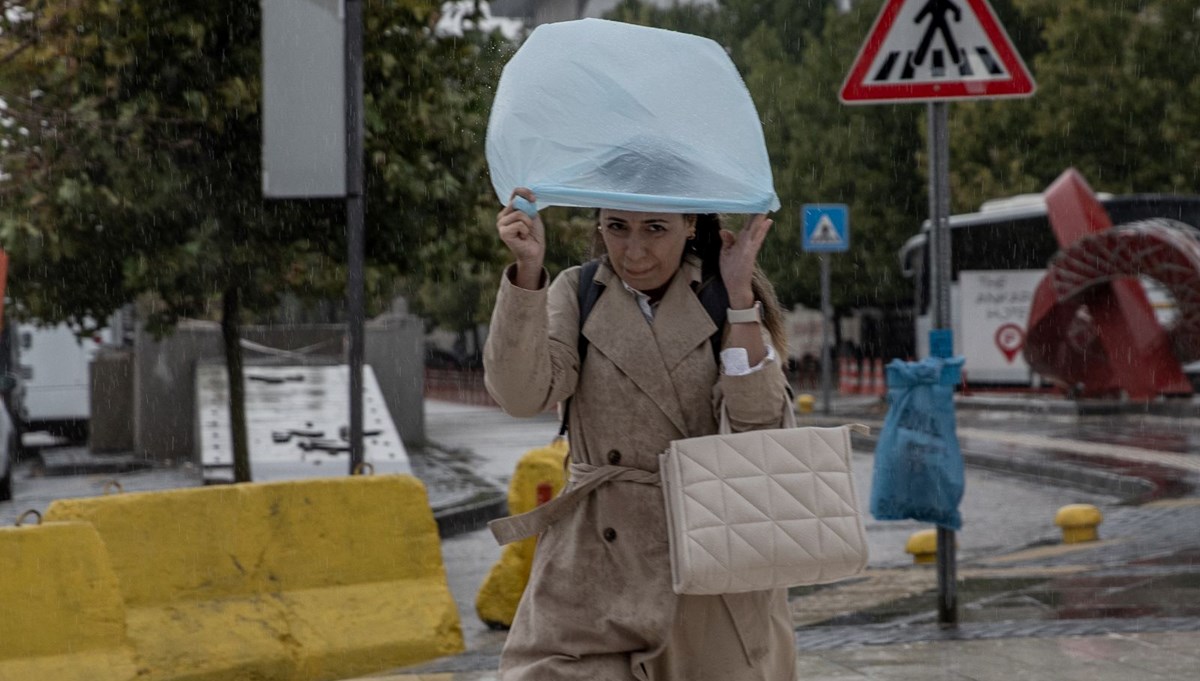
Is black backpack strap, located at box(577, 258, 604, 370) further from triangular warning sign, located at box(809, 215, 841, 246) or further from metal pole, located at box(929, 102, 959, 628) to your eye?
triangular warning sign, located at box(809, 215, 841, 246)

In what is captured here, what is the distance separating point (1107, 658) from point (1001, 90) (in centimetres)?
247

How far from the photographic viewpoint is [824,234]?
79.2 ft

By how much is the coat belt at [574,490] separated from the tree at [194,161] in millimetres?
7785

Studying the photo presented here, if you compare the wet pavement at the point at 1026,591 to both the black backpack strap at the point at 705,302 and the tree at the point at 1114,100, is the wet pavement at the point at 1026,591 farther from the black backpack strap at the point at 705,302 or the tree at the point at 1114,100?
the tree at the point at 1114,100

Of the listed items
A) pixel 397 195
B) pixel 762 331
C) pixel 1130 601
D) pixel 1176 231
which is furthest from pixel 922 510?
pixel 1176 231

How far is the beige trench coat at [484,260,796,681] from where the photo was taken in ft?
11.7

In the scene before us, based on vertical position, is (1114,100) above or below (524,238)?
above

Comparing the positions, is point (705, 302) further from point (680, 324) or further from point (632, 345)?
point (632, 345)

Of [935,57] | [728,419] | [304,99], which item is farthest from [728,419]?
[304,99]

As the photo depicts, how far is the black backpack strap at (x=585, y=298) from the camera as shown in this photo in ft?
12.1

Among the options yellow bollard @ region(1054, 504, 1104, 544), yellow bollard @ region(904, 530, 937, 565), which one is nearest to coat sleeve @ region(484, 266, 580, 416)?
yellow bollard @ region(904, 530, 937, 565)

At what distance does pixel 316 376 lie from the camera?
18.6 metres

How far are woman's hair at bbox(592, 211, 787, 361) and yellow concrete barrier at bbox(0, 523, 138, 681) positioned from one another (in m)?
3.40

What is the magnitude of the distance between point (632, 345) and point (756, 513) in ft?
1.43
